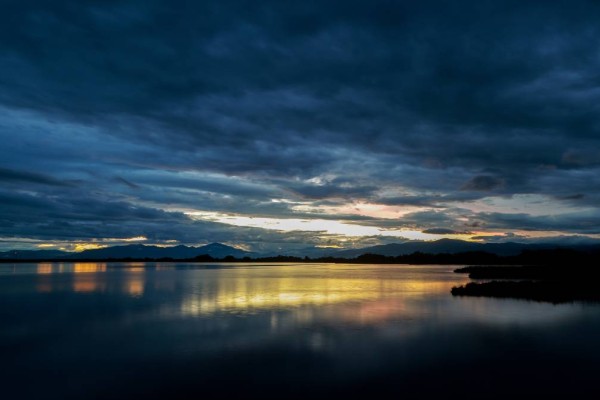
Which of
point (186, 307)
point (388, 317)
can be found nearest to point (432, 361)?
point (388, 317)

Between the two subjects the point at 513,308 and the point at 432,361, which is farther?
the point at 513,308

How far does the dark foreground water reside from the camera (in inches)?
732

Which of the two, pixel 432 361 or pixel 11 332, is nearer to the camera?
pixel 432 361

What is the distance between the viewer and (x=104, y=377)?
20453 mm

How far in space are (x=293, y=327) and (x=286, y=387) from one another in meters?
15.2

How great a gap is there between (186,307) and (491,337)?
30079 millimetres

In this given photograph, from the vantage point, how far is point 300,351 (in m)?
25.3

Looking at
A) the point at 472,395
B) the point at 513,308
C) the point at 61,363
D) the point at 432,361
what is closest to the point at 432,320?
the point at 513,308

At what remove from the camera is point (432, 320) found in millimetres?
36938

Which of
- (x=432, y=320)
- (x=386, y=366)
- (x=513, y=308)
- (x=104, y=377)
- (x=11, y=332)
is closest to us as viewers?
(x=104, y=377)

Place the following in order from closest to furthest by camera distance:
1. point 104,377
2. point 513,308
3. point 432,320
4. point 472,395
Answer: point 472,395 → point 104,377 → point 432,320 → point 513,308

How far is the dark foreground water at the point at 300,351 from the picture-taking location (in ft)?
61.0

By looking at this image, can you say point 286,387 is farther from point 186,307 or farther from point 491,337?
point 186,307

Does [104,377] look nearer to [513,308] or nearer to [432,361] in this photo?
[432,361]
